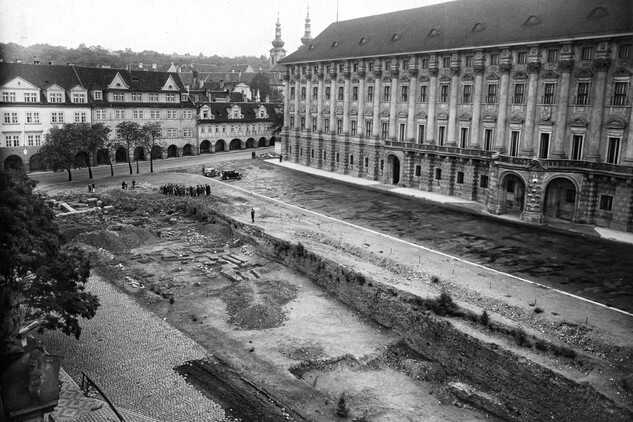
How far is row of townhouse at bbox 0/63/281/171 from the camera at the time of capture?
239ft

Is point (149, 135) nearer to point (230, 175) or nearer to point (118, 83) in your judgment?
Result: point (118, 83)

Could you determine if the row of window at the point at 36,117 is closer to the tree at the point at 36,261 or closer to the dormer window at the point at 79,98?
the dormer window at the point at 79,98

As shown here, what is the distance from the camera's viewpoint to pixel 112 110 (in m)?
85.2

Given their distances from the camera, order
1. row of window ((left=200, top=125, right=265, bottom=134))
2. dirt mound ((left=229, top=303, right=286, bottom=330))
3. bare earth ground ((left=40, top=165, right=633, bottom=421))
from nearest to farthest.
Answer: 1. bare earth ground ((left=40, top=165, right=633, bottom=421))
2. dirt mound ((left=229, top=303, right=286, bottom=330))
3. row of window ((left=200, top=125, right=265, bottom=134))

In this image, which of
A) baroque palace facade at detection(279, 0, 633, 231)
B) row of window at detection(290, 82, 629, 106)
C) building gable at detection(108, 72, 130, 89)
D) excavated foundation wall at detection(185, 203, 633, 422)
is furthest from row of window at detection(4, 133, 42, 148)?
excavated foundation wall at detection(185, 203, 633, 422)

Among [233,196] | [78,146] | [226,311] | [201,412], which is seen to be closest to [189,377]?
[201,412]

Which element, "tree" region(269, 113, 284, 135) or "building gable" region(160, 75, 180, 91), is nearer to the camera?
"building gable" region(160, 75, 180, 91)

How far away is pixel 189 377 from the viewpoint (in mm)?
23828

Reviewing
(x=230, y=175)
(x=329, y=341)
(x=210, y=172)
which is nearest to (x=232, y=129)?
(x=210, y=172)

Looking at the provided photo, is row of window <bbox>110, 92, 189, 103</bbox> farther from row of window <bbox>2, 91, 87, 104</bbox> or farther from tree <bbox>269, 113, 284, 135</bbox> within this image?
tree <bbox>269, 113, 284, 135</bbox>

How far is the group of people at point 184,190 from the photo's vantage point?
6122 cm

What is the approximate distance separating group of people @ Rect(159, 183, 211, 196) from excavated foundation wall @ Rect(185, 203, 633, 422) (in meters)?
27.9

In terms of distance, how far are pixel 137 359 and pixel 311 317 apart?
33.9ft

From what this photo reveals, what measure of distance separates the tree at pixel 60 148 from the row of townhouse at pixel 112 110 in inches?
161
